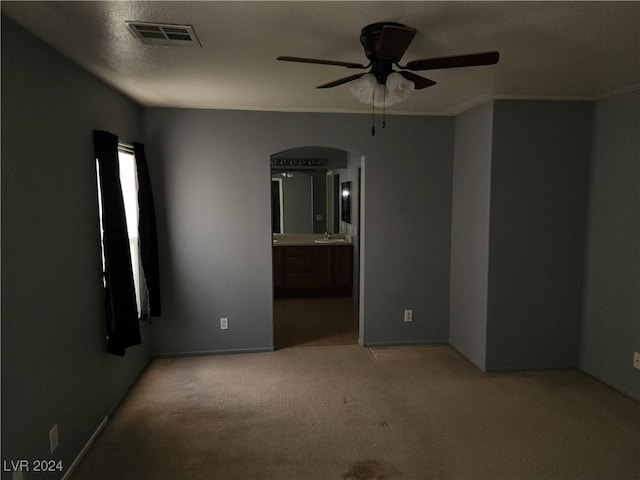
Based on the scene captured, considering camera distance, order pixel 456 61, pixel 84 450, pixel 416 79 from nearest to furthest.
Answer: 1. pixel 456 61
2. pixel 416 79
3. pixel 84 450

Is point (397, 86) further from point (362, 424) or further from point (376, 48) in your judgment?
point (362, 424)

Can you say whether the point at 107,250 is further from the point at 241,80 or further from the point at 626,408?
the point at 626,408

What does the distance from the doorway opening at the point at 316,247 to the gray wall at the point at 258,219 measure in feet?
1.25

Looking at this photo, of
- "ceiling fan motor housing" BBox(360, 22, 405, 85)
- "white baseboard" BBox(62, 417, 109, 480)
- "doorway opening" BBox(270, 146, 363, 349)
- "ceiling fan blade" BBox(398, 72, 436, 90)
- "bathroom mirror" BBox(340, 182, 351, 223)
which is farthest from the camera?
"bathroom mirror" BBox(340, 182, 351, 223)

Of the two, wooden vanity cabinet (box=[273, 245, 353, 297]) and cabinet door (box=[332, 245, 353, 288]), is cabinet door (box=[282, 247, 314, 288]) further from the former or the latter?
cabinet door (box=[332, 245, 353, 288])

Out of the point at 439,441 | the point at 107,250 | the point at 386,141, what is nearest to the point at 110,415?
the point at 107,250

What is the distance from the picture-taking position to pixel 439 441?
271 centimetres

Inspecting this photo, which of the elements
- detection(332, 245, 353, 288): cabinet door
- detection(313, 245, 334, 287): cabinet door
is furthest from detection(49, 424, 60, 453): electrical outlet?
detection(332, 245, 353, 288): cabinet door

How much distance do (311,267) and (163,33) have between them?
463 centimetres

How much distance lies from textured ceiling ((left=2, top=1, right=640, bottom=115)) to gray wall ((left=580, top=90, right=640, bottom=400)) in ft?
0.96

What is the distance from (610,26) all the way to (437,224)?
2.49 meters

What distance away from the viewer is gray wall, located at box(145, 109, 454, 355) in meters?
3.97

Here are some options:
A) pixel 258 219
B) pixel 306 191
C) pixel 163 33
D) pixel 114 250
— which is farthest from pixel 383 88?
pixel 306 191

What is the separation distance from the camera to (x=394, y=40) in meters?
1.71
